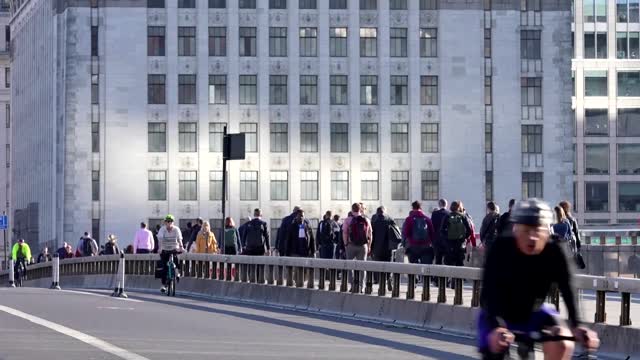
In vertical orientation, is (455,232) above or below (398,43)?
below

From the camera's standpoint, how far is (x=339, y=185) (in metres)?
102

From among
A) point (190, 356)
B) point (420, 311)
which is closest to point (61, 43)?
point (420, 311)

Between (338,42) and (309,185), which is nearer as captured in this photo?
(309,185)

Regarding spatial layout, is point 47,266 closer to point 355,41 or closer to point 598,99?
point 355,41

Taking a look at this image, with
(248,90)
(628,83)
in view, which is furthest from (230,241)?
(628,83)

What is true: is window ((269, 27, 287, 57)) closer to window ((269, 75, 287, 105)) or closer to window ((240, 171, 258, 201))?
window ((269, 75, 287, 105))

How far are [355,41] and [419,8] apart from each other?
13.2ft

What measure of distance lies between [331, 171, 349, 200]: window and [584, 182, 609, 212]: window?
2173 centimetres

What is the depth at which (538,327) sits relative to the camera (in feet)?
32.4

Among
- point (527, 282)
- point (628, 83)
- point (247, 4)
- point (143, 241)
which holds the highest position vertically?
point (247, 4)

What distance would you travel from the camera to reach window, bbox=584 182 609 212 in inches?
4596

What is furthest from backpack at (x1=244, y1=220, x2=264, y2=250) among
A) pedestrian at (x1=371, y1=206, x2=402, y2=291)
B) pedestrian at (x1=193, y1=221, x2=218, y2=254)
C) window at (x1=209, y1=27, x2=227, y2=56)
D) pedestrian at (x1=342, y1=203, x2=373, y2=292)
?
window at (x1=209, y1=27, x2=227, y2=56)

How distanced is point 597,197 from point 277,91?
85.4ft

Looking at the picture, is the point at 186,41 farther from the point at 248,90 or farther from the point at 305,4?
the point at 305,4
